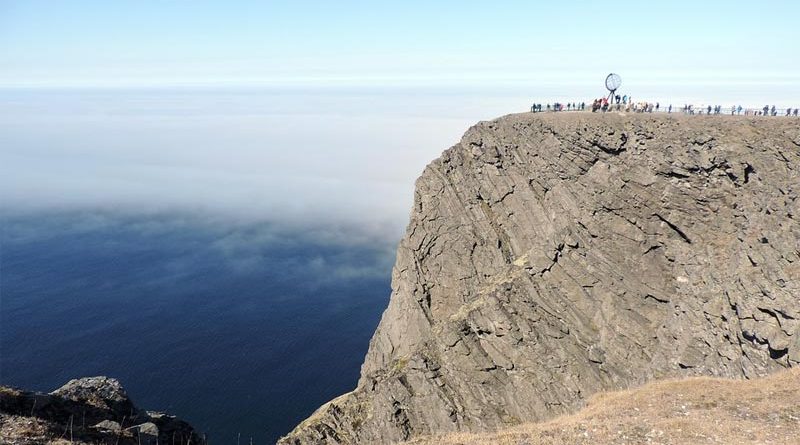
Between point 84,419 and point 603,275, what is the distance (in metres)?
42.1

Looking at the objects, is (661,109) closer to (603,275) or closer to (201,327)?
(603,275)

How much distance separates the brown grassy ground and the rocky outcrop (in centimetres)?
1676

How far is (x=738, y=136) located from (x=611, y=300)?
701 inches

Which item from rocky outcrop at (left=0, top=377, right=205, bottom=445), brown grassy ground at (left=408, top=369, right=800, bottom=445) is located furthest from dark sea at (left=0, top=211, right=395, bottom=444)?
brown grassy ground at (left=408, top=369, right=800, bottom=445)

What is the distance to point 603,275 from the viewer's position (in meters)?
45.2

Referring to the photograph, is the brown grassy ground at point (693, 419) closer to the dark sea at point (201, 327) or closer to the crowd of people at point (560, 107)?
the crowd of people at point (560, 107)

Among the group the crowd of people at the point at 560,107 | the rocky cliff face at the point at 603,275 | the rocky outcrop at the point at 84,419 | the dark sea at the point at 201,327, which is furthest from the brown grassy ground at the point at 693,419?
the dark sea at the point at 201,327

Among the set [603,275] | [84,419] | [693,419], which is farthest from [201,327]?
[693,419]

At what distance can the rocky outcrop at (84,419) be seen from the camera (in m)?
23.3

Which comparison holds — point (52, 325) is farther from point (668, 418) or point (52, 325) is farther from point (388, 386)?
point (668, 418)

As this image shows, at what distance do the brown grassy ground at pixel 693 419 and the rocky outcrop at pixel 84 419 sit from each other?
16762 mm

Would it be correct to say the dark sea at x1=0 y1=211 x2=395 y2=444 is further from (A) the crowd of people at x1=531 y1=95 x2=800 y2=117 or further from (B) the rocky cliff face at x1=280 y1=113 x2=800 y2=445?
(A) the crowd of people at x1=531 y1=95 x2=800 y2=117

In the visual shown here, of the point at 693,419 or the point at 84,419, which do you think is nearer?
the point at 693,419

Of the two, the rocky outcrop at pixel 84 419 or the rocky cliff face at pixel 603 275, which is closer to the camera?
the rocky outcrop at pixel 84 419
